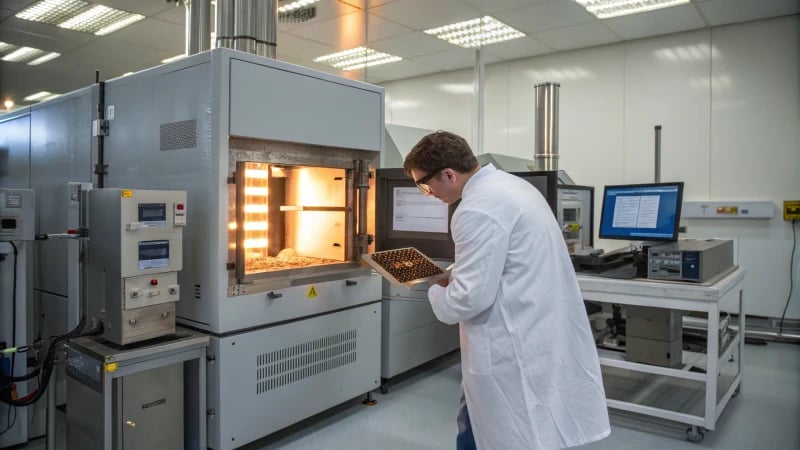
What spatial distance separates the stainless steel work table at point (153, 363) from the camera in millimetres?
1814

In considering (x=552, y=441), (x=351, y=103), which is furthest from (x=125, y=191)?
(x=552, y=441)

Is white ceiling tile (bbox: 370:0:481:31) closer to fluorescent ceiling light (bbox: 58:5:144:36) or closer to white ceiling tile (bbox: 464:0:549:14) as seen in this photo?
white ceiling tile (bbox: 464:0:549:14)

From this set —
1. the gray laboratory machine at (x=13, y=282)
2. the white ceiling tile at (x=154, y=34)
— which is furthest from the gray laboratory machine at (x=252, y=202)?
the white ceiling tile at (x=154, y=34)

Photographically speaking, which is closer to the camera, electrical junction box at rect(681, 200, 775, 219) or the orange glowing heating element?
the orange glowing heating element

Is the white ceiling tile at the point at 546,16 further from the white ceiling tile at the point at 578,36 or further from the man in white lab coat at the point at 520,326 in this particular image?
the man in white lab coat at the point at 520,326

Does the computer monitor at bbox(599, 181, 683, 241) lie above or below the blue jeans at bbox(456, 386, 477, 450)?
above

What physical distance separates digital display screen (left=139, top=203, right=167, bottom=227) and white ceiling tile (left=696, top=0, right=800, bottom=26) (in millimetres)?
4419

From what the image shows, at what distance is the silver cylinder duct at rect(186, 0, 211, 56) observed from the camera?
9.39ft

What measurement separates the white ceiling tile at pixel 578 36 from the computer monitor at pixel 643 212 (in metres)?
2.64

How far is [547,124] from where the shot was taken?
4359 millimetres

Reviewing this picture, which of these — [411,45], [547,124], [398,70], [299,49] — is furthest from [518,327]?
[398,70]

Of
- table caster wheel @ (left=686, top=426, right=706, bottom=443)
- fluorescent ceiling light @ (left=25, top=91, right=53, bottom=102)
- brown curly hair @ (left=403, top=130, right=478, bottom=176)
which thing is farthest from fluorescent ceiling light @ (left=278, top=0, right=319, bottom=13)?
fluorescent ceiling light @ (left=25, top=91, right=53, bottom=102)

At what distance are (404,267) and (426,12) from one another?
331cm

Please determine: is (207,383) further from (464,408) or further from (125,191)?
(464,408)
